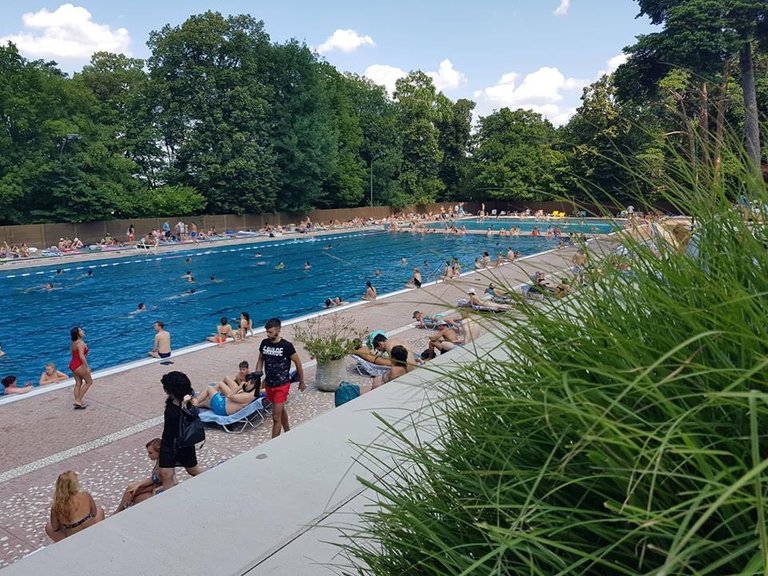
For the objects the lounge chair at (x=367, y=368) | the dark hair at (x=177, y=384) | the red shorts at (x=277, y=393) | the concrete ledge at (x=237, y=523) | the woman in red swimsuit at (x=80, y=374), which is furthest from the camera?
the lounge chair at (x=367, y=368)

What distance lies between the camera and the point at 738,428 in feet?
3.57

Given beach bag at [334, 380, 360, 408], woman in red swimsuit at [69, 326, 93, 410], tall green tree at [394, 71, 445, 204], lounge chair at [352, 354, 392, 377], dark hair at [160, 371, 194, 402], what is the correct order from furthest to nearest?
tall green tree at [394, 71, 445, 204] → lounge chair at [352, 354, 392, 377] → woman in red swimsuit at [69, 326, 93, 410] → beach bag at [334, 380, 360, 408] → dark hair at [160, 371, 194, 402]

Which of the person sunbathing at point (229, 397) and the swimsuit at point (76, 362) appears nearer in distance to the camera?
the person sunbathing at point (229, 397)

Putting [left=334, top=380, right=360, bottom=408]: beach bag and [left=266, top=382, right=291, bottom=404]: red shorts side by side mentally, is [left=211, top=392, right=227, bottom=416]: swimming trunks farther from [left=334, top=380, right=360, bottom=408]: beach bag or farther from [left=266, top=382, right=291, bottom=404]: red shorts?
[left=334, top=380, right=360, bottom=408]: beach bag

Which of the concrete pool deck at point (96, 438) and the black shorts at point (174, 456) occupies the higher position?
the black shorts at point (174, 456)

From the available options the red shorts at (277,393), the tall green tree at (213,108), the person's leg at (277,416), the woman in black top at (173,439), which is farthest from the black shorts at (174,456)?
the tall green tree at (213,108)

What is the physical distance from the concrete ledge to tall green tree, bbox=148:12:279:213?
39.0 meters

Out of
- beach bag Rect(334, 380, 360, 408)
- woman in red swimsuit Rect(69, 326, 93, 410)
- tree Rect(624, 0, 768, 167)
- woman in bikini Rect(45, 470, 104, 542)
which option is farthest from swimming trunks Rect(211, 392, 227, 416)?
tree Rect(624, 0, 768, 167)

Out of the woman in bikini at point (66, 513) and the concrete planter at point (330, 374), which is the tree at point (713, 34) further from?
the woman in bikini at point (66, 513)

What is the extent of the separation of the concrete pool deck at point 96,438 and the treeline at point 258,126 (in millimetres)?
13436

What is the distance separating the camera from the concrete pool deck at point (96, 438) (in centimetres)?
537

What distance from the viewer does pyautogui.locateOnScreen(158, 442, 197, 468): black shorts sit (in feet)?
16.6

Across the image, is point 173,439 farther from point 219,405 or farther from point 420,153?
point 420,153

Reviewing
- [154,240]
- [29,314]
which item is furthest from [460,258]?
[29,314]
